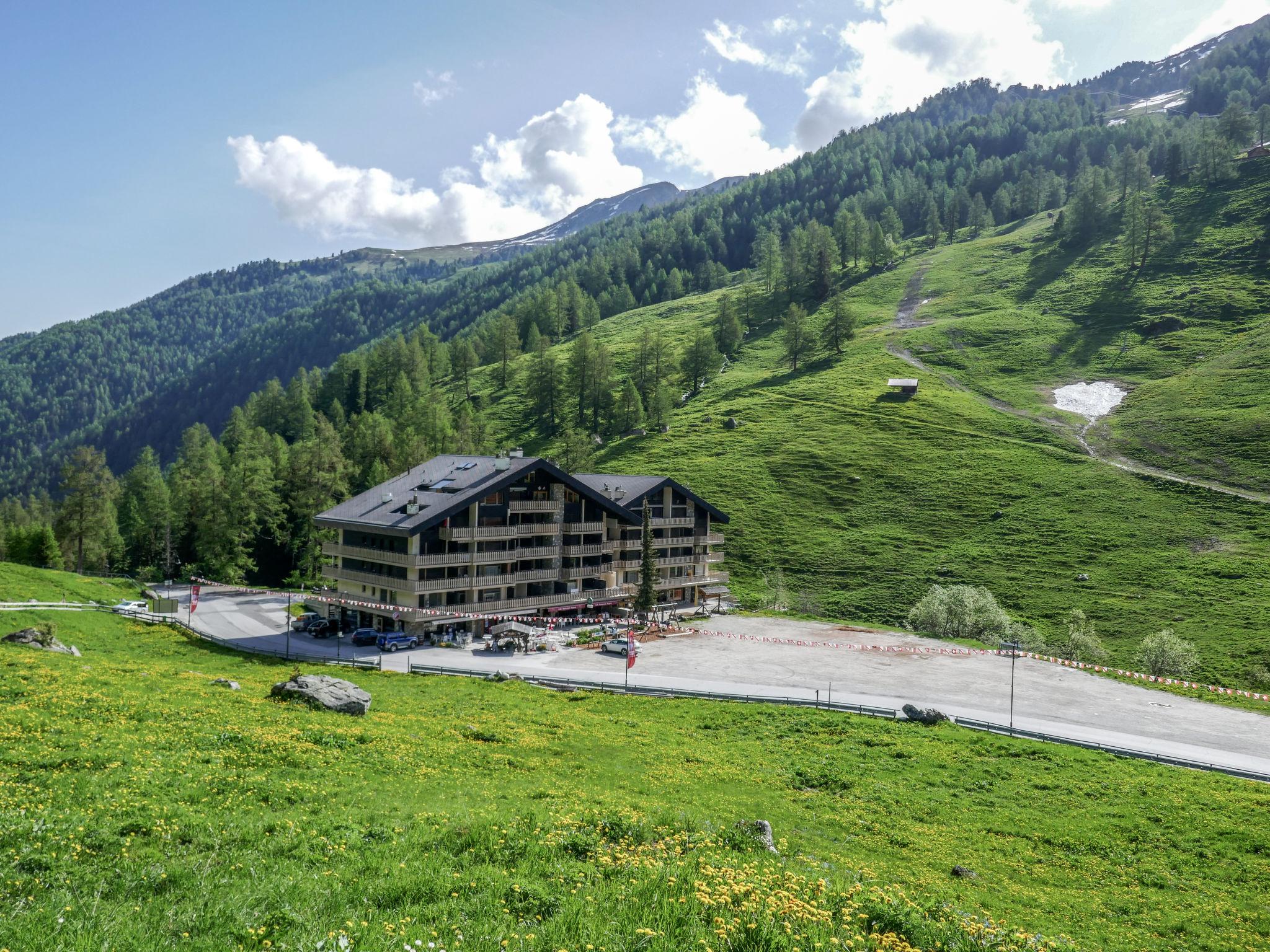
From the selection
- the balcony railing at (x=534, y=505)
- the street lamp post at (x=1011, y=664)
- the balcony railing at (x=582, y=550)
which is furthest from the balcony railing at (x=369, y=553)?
the street lamp post at (x=1011, y=664)

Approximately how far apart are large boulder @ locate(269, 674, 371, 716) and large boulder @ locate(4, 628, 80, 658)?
55.5 feet

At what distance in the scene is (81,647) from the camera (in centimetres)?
4688

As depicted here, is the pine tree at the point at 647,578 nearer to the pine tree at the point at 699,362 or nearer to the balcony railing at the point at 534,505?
the balcony railing at the point at 534,505

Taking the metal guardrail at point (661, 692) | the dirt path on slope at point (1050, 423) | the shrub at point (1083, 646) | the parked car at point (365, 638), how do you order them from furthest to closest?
the dirt path on slope at point (1050, 423), the shrub at point (1083, 646), the parked car at point (365, 638), the metal guardrail at point (661, 692)

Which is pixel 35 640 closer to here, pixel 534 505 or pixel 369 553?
pixel 369 553

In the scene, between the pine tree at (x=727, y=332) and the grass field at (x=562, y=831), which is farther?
the pine tree at (x=727, y=332)

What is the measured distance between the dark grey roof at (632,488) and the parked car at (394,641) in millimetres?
25156

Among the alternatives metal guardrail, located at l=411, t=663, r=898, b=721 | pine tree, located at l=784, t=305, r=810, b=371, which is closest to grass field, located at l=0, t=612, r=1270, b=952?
metal guardrail, located at l=411, t=663, r=898, b=721

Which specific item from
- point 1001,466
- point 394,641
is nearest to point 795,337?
point 1001,466

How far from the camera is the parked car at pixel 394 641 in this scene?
2362 inches

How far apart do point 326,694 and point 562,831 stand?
63.7 feet

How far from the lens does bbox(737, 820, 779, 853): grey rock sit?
18.0 metres

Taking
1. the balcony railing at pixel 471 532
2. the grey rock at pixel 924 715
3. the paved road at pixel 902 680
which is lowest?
the paved road at pixel 902 680

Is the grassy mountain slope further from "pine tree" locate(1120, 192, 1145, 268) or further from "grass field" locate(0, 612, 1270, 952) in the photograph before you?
"grass field" locate(0, 612, 1270, 952)
